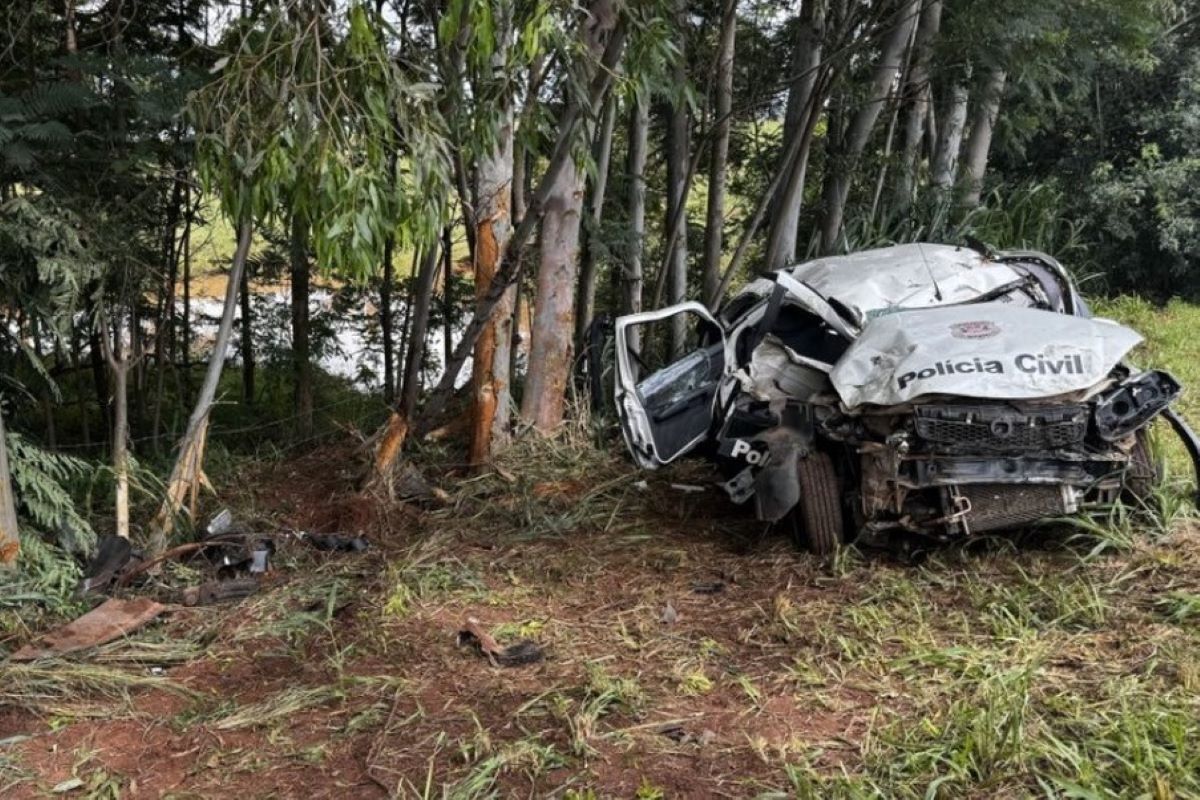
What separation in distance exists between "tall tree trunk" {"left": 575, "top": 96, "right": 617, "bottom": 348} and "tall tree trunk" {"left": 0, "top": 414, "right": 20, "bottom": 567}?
12.3 ft

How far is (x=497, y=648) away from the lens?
3.91m

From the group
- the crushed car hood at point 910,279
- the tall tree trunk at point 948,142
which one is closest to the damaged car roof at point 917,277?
the crushed car hood at point 910,279

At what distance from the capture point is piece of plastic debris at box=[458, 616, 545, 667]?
383 cm

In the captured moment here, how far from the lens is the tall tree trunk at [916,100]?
800 centimetres

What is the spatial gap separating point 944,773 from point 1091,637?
1255mm

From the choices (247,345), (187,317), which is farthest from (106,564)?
(247,345)

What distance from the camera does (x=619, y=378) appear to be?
5664 mm

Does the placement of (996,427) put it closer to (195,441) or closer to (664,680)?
(664,680)

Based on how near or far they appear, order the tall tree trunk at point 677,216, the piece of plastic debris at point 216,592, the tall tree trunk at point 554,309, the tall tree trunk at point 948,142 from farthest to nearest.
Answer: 1. the tall tree trunk at point 948,142
2. the tall tree trunk at point 677,216
3. the tall tree trunk at point 554,309
4. the piece of plastic debris at point 216,592

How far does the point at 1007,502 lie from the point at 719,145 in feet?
15.6

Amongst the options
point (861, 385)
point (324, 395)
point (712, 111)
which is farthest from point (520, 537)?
point (712, 111)

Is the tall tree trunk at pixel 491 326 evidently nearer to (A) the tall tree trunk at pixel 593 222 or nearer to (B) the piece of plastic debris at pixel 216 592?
(A) the tall tree trunk at pixel 593 222

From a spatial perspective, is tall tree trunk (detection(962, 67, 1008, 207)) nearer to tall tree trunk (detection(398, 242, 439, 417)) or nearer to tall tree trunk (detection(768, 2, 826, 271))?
tall tree trunk (detection(768, 2, 826, 271))

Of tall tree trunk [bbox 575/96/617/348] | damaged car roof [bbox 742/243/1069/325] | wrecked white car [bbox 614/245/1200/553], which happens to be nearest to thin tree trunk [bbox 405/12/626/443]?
tall tree trunk [bbox 575/96/617/348]
